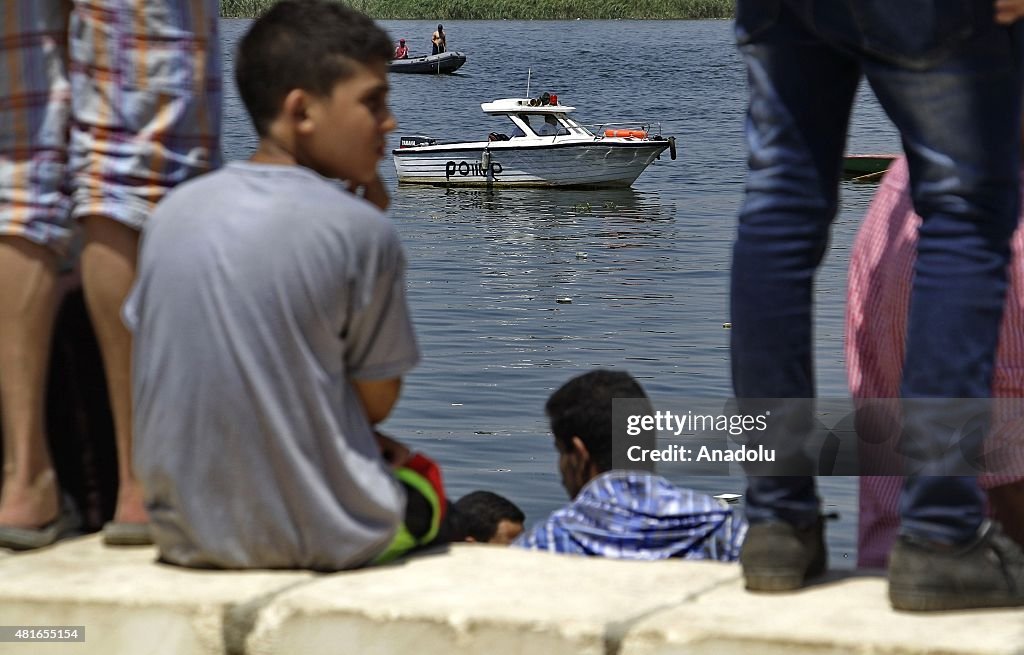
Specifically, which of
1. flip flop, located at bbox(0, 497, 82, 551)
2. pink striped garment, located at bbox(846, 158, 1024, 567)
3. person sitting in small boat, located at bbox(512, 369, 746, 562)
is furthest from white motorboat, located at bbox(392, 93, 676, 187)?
flip flop, located at bbox(0, 497, 82, 551)

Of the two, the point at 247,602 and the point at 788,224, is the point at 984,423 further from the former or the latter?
the point at 247,602

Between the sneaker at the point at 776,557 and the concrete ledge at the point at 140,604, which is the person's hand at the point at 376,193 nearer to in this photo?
the concrete ledge at the point at 140,604

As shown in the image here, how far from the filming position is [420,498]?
10.7 ft

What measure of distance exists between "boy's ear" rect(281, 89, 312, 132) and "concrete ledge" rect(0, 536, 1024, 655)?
74 cm

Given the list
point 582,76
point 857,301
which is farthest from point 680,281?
point 582,76

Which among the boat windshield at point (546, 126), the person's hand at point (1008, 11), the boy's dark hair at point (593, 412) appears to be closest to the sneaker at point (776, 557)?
the person's hand at point (1008, 11)

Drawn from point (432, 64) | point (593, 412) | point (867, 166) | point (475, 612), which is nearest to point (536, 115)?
point (867, 166)

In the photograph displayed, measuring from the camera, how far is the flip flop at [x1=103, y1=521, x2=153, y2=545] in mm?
3285

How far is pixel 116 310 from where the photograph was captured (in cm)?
329

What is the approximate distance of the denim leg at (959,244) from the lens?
2.67 metres

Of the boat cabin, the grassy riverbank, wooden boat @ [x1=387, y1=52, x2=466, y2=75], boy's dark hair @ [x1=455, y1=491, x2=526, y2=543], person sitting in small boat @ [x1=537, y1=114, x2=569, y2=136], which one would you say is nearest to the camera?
boy's dark hair @ [x1=455, y1=491, x2=526, y2=543]

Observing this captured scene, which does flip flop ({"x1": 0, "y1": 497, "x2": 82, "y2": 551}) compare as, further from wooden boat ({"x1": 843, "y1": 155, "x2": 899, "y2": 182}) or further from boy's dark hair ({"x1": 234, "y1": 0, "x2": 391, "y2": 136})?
wooden boat ({"x1": 843, "y1": 155, "x2": 899, "y2": 182})

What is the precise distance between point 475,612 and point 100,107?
1135mm

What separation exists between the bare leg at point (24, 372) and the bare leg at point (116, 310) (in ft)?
0.28
